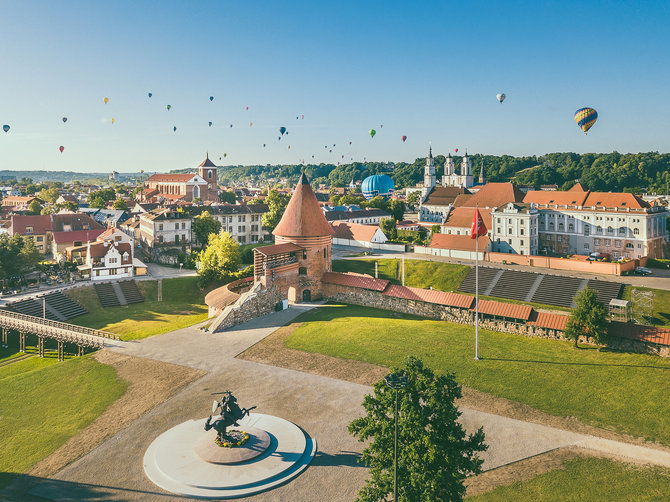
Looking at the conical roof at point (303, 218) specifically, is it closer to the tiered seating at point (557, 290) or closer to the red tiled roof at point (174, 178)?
the tiered seating at point (557, 290)

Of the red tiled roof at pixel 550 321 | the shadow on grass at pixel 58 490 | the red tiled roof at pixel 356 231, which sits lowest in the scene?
the shadow on grass at pixel 58 490

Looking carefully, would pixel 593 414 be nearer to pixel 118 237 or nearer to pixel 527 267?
Result: pixel 527 267

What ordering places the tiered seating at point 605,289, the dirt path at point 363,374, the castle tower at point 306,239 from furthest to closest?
the castle tower at point 306,239, the tiered seating at point 605,289, the dirt path at point 363,374

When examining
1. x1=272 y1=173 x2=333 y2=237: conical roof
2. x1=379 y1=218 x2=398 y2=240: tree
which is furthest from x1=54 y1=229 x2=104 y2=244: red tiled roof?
x1=379 y1=218 x2=398 y2=240: tree

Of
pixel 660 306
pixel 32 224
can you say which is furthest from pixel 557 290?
pixel 32 224

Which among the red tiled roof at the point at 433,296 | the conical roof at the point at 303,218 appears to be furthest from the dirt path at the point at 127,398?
the red tiled roof at the point at 433,296

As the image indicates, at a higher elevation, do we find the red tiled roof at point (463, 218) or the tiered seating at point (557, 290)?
the red tiled roof at point (463, 218)

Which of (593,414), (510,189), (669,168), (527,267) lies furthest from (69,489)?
(669,168)
